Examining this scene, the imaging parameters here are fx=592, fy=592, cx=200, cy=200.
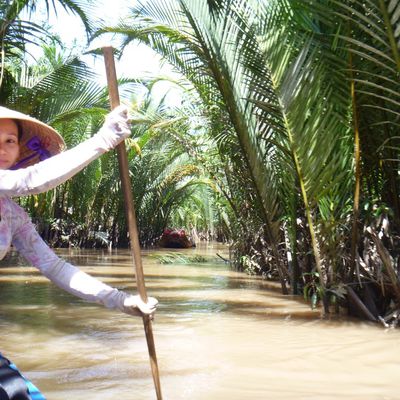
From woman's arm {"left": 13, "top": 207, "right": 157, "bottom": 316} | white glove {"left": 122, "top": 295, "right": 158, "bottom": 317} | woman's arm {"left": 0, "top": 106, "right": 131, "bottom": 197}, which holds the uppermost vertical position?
woman's arm {"left": 0, "top": 106, "right": 131, "bottom": 197}

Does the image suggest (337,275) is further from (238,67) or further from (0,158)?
(0,158)

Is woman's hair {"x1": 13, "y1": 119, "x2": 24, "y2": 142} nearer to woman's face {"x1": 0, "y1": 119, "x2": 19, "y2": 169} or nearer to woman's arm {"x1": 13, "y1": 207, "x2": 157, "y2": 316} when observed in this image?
woman's face {"x1": 0, "y1": 119, "x2": 19, "y2": 169}

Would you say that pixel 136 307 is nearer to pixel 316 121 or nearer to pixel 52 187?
pixel 52 187

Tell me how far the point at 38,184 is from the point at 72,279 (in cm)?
39

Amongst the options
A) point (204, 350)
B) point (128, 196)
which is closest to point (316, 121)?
point (204, 350)

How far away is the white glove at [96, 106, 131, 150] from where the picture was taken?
5.51 ft

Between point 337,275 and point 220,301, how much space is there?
1468 millimetres

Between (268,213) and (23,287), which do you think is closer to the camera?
(268,213)

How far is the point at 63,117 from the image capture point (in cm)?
1045

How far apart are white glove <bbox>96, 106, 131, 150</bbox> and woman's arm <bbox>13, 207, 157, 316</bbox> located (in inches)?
15.5

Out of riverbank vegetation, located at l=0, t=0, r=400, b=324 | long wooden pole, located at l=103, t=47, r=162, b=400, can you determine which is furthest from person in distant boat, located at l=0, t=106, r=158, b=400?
riverbank vegetation, located at l=0, t=0, r=400, b=324

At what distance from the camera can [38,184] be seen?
161 cm

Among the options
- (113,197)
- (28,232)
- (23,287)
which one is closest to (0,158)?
(28,232)

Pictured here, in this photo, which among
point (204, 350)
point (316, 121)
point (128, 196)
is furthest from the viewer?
point (316, 121)
